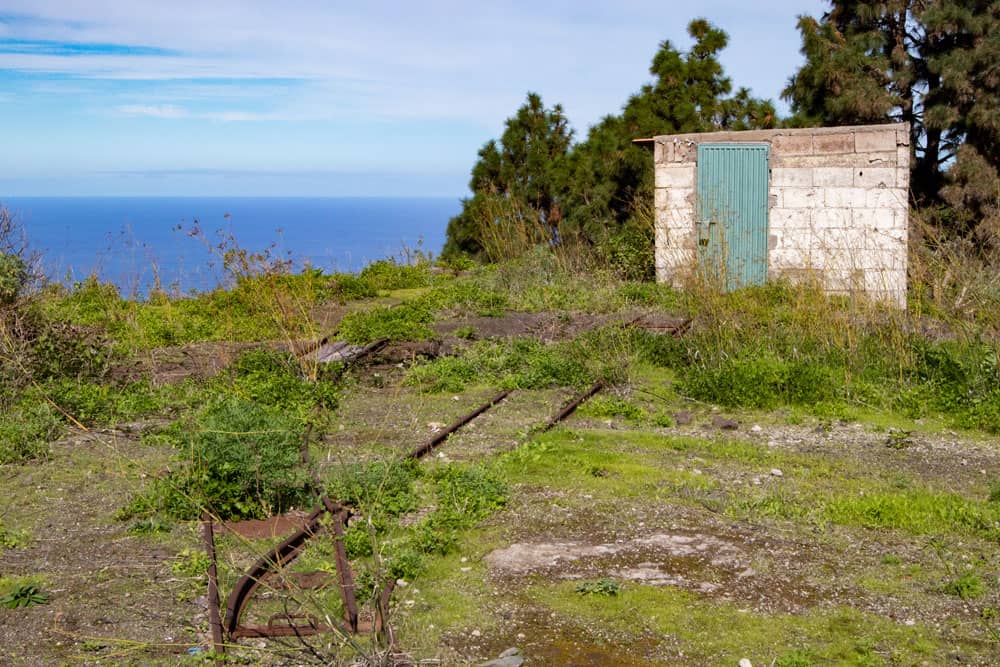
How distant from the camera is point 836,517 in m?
5.51

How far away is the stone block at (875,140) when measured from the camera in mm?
12992

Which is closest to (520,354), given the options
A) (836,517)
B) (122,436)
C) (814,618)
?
(122,436)

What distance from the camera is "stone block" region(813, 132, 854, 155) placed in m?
13.1

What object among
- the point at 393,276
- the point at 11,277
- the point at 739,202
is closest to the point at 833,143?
the point at 739,202

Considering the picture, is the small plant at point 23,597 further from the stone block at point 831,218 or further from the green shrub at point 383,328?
the stone block at point 831,218

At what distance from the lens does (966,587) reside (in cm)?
449

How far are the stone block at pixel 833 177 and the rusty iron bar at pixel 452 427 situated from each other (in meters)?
6.83

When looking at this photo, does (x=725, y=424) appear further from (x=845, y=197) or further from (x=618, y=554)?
(x=845, y=197)

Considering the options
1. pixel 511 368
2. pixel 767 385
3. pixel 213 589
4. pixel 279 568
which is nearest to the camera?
pixel 279 568

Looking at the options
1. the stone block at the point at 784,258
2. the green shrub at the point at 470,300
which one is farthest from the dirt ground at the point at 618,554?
the stone block at the point at 784,258

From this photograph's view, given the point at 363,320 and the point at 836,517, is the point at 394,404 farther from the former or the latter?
the point at 836,517

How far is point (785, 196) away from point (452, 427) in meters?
8.03

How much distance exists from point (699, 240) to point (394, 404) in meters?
6.55

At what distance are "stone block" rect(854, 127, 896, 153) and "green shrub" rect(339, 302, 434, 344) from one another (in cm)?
664
